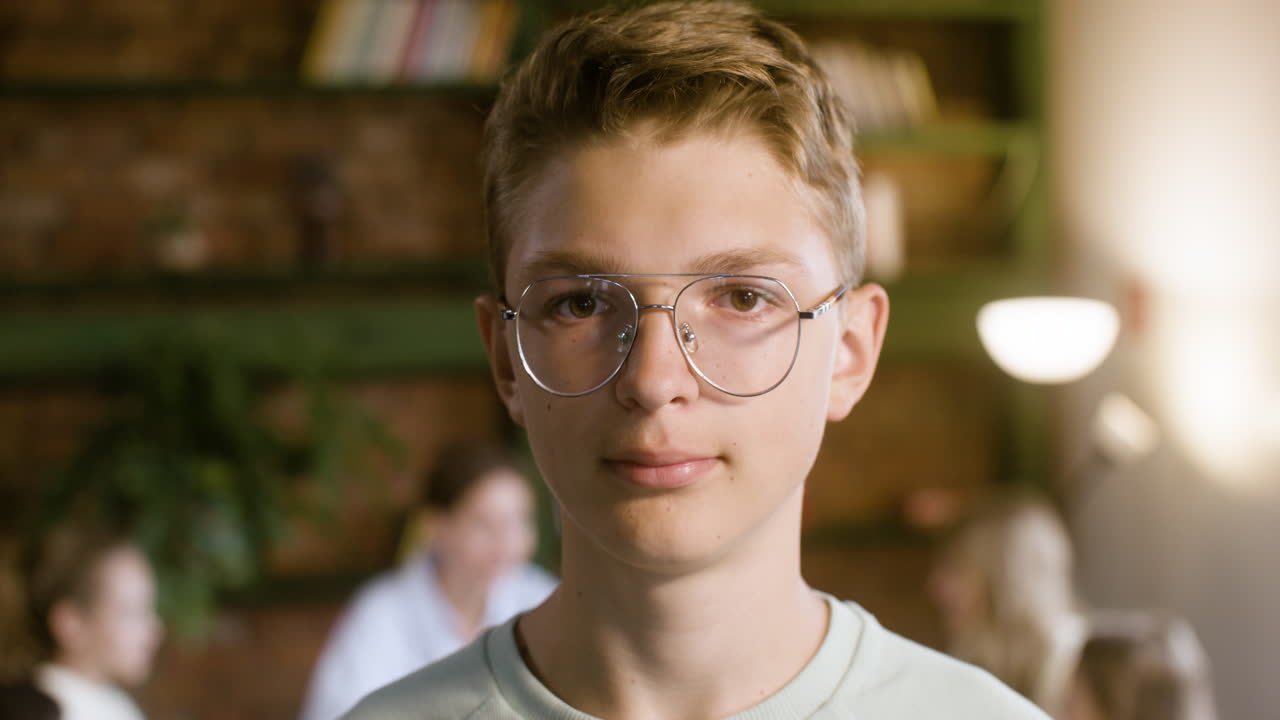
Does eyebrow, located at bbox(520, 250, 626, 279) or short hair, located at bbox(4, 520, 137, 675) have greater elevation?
eyebrow, located at bbox(520, 250, 626, 279)

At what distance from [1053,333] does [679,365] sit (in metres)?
2.47

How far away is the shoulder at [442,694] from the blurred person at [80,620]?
5.28 ft

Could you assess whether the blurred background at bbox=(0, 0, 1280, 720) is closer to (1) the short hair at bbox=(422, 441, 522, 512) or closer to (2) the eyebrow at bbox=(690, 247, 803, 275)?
(1) the short hair at bbox=(422, 441, 522, 512)

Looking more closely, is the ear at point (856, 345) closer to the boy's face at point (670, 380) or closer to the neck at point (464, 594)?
the boy's face at point (670, 380)

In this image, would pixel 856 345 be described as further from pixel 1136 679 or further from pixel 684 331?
pixel 1136 679

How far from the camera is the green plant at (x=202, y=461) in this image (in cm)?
299

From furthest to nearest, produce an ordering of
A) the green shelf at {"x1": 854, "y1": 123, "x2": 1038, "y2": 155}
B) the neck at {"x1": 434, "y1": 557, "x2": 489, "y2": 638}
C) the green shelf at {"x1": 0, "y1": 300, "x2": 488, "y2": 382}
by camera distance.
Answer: the green shelf at {"x1": 854, "y1": 123, "x2": 1038, "y2": 155}, the green shelf at {"x1": 0, "y1": 300, "x2": 488, "y2": 382}, the neck at {"x1": 434, "y1": 557, "x2": 489, "y2": 638}

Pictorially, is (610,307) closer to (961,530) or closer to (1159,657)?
(1159,657)

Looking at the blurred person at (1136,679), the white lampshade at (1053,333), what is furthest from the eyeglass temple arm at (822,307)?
the white lampshade at (1053,333)

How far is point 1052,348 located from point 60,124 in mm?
3112

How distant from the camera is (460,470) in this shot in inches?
109

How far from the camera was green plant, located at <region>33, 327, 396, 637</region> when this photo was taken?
2.99 meters

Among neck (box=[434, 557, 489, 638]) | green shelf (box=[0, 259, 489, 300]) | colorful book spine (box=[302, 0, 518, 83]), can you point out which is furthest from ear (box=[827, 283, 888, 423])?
colorful book spine (box=[302, 0, 518, 83])

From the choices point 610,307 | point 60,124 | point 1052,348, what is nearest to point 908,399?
point 1052,348
